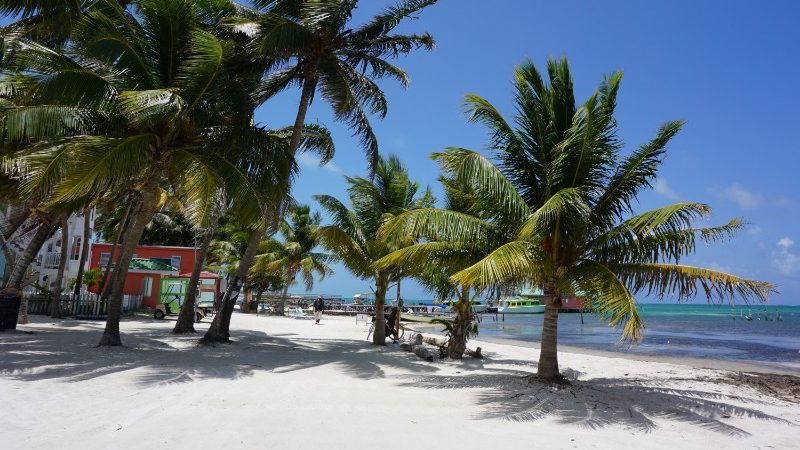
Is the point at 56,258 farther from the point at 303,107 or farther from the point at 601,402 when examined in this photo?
the point at 601,402

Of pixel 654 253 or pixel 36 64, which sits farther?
pixel 36 64

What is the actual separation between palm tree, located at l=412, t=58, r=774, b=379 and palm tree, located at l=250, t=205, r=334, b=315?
987 inches

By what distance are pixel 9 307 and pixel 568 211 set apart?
13.6 metres

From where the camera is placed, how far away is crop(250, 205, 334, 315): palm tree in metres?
33.9

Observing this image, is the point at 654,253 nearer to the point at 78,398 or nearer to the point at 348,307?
the point at 78,398

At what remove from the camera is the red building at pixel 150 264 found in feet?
93.9

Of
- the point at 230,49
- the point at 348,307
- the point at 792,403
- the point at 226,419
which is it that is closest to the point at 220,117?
the point at 230,49

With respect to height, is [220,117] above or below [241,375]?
above

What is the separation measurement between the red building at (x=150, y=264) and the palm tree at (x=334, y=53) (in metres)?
18.1

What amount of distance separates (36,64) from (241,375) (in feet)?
23.2

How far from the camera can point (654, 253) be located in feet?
28.8

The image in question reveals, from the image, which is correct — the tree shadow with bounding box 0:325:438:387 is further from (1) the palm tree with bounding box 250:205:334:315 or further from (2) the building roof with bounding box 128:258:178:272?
(1) the palm tree with bounding box 250:205:334:315

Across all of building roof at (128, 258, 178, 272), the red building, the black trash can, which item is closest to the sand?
the black trash can

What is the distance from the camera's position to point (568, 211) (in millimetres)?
8445
